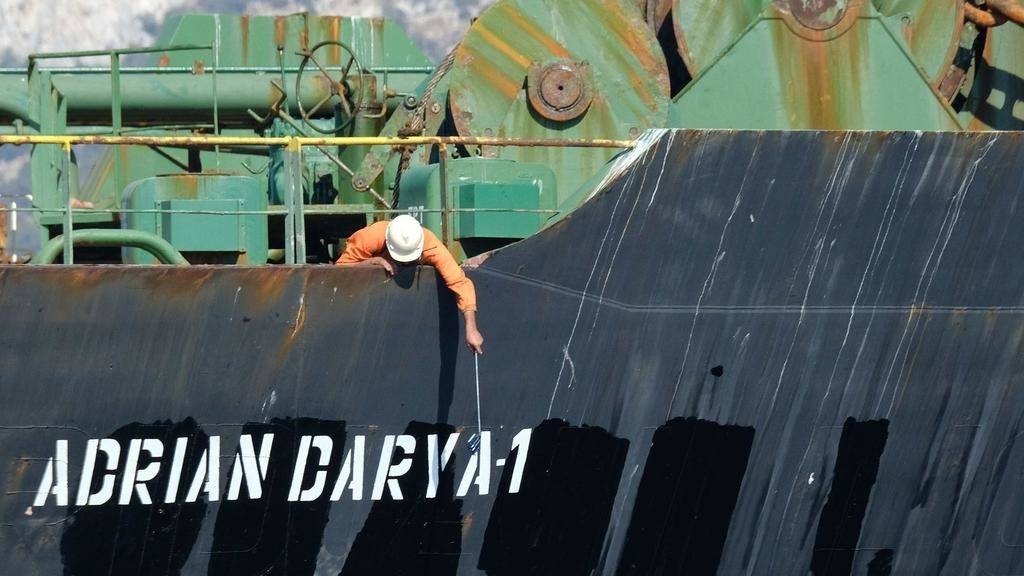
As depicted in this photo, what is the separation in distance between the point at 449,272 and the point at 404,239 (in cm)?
28

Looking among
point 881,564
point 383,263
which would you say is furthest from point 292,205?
point 881,564

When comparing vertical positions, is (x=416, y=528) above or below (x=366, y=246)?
below

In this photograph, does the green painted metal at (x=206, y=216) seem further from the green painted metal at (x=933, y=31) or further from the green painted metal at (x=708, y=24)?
the green painted metal at (x=933, y=31)

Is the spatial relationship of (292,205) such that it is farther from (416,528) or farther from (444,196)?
(416,528)

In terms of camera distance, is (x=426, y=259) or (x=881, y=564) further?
(x=881, y=564)

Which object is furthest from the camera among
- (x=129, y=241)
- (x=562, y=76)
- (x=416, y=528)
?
(x=562, y=76)

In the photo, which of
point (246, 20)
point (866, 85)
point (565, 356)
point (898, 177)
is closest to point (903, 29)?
A: point (866, 85)

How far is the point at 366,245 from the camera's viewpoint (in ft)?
24.2

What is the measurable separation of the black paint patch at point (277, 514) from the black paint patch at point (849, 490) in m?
2.68

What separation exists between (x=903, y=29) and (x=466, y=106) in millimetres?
2940

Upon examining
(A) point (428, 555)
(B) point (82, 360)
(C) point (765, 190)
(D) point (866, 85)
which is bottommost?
(A) point (428, 555)

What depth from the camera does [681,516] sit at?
7.77 meters

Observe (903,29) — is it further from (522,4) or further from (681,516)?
(681,516)

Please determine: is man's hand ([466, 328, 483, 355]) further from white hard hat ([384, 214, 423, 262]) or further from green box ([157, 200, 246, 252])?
green box ([157, 200, 246, 252])
